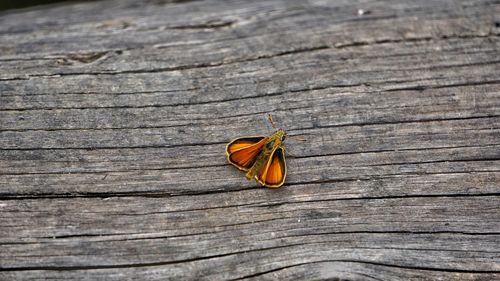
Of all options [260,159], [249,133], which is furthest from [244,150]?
[249,133]

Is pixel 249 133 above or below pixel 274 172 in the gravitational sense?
above

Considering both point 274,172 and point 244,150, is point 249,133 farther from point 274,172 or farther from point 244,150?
point 274,172

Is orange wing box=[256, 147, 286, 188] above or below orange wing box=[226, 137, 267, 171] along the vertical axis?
below

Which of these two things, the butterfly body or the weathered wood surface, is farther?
the butterfly body

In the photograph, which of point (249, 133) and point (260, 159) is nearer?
point (260, 159)
